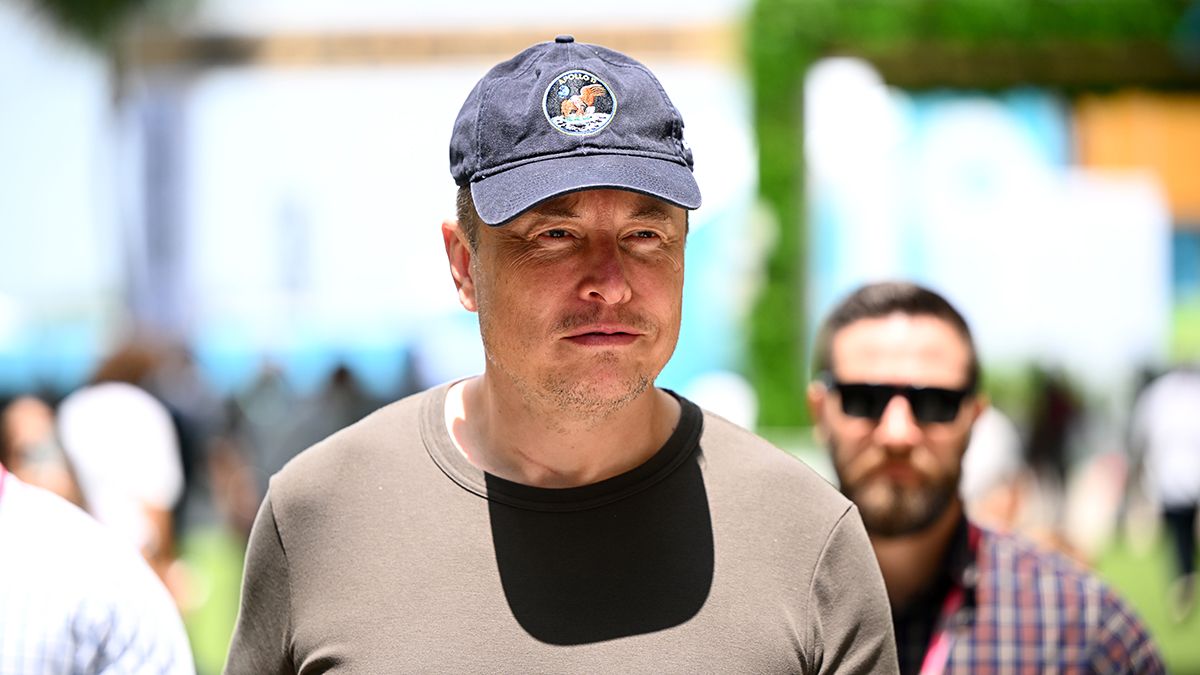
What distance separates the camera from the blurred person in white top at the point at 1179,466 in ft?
36.3

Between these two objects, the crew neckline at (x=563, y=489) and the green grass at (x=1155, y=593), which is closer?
the crew neckline at (x=563, y=489)

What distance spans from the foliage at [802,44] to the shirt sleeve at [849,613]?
1197 centimetres

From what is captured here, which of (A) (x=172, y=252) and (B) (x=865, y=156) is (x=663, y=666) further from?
(A) (x=172, y=252)

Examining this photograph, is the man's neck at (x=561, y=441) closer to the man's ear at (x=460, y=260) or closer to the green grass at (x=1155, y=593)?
the man's ear at (x=460, y=260)

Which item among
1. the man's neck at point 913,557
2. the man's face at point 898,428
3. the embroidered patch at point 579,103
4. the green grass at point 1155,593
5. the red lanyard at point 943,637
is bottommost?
the green grass at point 1155,593

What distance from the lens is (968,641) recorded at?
3059 mm

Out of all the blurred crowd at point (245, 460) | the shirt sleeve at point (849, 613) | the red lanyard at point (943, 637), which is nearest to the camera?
the shirt sleeve at point (849, 613)

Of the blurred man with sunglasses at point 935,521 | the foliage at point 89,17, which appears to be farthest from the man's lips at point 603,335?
the foliage at point 89,17

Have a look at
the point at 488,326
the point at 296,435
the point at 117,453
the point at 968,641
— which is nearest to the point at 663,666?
the point at 488,326

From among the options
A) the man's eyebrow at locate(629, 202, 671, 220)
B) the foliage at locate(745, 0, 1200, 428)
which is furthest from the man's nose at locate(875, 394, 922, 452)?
the foliage at locate(745, 0, 1200, 428)

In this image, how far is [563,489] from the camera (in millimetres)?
2271

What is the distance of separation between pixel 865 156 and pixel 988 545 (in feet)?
40.6

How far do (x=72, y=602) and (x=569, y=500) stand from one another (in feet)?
2.49

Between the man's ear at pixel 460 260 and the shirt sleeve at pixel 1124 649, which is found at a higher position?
the man's ear at pixel 460 260
